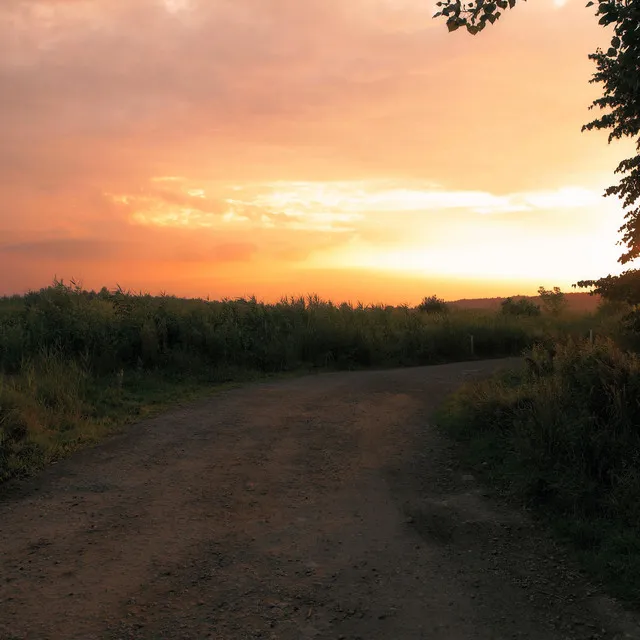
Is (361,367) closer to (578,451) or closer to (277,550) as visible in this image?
(578,451)

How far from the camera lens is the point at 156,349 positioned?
14805 mm

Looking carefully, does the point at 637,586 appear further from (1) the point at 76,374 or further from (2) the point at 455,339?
(2) the point at 455,339

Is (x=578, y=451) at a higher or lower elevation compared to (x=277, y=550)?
higher

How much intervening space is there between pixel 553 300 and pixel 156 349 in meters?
26.6

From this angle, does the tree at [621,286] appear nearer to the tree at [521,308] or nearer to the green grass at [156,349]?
the green grass at [156,349]

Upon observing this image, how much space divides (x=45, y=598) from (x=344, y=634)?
230cm

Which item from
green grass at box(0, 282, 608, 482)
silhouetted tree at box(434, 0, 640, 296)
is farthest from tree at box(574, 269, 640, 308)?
green grass at box(0, 282, 608, 482)

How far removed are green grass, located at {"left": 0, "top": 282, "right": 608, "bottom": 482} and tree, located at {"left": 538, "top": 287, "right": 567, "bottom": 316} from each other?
37.4ft

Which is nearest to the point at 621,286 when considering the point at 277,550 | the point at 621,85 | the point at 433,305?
the point at 621,85

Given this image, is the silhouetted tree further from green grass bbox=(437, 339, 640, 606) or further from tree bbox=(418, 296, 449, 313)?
tree bbox=(418, 296, 449, 313)

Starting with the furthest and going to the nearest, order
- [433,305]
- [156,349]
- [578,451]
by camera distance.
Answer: [433,305]
[156,349]
[578,451]

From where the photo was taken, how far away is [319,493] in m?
6.48

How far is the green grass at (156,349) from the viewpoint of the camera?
351 inches

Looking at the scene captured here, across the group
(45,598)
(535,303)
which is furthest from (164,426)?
(535,303)
